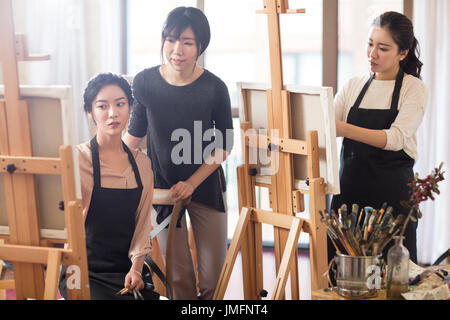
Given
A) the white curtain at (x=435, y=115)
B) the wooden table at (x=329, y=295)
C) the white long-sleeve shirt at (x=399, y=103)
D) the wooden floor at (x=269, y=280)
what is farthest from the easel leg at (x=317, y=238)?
the white curtain at (x=435, y=115)

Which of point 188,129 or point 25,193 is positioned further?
point 188,129

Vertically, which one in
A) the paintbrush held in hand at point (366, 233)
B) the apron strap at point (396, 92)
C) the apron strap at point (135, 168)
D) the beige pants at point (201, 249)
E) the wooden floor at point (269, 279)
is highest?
the apron strap at point (396, 92)

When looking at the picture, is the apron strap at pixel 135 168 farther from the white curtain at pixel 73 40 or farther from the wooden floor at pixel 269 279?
the white curtain at pixel 73 40

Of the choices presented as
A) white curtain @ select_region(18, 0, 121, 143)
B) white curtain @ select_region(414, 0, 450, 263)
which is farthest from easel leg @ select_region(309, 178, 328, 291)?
white curtain @ select_region(18, 0, 121, 143)

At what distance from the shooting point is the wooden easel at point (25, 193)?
1.65 metres

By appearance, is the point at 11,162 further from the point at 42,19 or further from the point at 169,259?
the point at 42,19

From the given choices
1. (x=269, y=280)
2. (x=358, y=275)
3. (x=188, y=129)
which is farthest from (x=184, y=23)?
(x=269, y=280)

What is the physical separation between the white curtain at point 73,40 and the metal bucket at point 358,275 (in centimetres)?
248

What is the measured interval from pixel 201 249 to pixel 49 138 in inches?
31.6

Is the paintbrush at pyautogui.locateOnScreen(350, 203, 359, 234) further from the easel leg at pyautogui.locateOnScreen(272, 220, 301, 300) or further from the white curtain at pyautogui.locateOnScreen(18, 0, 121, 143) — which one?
the white curtain at pyautogui.locateOnScreen(18, 0, 121, 143)

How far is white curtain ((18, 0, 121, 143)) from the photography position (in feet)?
12.4

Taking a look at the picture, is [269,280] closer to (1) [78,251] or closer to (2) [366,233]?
(2) [366,233]

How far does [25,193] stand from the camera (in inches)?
67.9

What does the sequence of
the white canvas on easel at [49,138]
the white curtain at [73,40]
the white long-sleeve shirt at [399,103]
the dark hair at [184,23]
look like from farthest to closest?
1. the white curtain at [73,40]
2. the white long-sleeve shirt at [399,103]
3. the dark hair at [184,23]
4. the white canvas on easel at [49,138]
